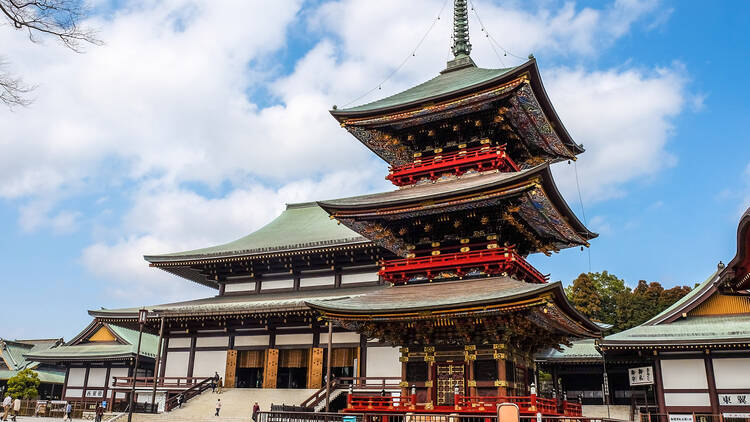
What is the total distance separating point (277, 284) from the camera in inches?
1451

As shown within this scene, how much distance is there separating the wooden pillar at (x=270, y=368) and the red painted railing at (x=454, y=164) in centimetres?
1266

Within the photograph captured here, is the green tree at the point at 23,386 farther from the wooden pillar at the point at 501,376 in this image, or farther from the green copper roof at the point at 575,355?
the wooden pillar at the point at 501,376

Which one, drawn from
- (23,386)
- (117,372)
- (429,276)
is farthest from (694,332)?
(23,386)

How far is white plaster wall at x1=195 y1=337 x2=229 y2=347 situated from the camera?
34472 mm

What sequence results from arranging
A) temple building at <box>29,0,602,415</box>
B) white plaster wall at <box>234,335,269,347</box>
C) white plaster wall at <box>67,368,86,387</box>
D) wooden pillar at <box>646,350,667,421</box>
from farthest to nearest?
white plaster wall at <box>67,368,86,387</box> → white plaster wall at <box>234,335,269,347</box> → wooden pillar at <box>646,350,667,421</box> → temple building at <box>29,0,602,415</box>

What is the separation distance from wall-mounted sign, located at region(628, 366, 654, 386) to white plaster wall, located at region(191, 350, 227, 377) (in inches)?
853

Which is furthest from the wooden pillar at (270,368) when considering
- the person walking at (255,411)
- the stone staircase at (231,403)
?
the person walking at (255,411)

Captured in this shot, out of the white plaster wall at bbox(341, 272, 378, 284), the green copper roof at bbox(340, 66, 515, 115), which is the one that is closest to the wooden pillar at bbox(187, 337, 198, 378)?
the white plaster wall at bbox(341, 272, 378, 284)

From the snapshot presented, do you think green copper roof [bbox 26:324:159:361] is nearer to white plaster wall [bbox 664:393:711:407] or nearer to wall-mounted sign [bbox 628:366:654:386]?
wall-mounted sign [bbox 628:366:654:386]

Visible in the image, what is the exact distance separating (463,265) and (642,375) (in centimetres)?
1353

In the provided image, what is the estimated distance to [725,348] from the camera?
2753 centimetres

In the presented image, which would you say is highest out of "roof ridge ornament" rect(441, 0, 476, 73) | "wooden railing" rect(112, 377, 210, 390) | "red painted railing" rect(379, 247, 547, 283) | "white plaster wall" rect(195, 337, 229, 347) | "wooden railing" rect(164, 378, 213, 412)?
"roof ridge ornament" rect(441, 0, 476, 73)

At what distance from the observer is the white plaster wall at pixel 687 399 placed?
90.7 ft

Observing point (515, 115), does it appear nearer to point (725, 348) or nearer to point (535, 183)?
point (535, 183)
